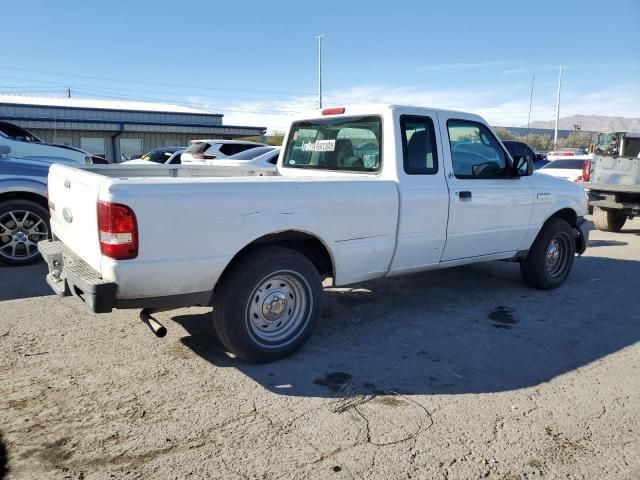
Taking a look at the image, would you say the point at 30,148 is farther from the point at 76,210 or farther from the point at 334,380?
the point at 334,380

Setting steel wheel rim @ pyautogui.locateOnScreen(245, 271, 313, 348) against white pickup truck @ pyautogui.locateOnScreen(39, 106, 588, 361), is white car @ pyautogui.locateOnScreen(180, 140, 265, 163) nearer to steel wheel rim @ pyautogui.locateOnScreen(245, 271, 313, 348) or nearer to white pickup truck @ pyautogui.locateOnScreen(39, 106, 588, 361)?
white pickup truck @ pyautogui.locateOnScreen(39, 106, 588, 361)

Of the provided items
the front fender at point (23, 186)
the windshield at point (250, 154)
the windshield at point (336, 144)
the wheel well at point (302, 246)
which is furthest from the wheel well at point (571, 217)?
the windshield at point (250, 154)

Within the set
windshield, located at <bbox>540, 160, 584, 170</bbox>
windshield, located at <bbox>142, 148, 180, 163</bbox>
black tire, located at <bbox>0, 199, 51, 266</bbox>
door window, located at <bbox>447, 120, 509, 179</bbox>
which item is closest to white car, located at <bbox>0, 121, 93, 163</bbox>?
black tire, located at <bbox>0, 199, 51, 266</bbox>

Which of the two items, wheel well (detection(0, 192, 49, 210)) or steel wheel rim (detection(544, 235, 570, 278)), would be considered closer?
steel wheel rim (detection(544, 235, 570, 278))

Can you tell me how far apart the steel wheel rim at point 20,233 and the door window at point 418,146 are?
4849 millimetres

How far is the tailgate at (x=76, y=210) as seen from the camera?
339 cm

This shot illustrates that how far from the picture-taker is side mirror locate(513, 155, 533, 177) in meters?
5.55

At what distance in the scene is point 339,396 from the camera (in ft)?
11.6

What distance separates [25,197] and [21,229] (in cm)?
42

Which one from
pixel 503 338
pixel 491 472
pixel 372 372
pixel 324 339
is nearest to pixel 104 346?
pixel 324 339

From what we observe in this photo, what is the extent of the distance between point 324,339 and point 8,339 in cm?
259

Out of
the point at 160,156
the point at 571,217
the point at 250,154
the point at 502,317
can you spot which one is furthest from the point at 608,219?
the point at 160,156

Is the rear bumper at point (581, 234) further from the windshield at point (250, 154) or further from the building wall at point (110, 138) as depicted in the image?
the building wall at point (110, 138)

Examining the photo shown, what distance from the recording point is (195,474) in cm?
268
